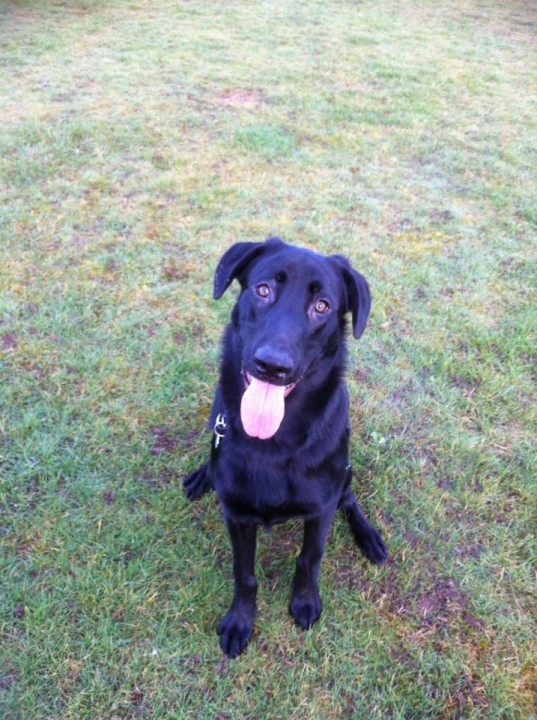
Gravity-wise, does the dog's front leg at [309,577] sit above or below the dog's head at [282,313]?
below

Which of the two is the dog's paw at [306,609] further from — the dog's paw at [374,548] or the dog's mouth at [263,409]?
the dog's mouth at [263,409]

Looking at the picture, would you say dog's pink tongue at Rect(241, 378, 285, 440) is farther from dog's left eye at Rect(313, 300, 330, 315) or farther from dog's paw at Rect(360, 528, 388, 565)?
dog's paw at Rect(360, 528, 388, 565)

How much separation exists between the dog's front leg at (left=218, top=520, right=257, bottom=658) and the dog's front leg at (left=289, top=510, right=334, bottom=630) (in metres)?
0.20

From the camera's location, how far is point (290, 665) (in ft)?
7.18

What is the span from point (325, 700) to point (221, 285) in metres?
1.74

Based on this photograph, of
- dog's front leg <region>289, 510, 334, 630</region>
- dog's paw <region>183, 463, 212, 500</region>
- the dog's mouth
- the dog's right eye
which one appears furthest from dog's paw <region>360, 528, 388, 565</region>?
the dog's right eye

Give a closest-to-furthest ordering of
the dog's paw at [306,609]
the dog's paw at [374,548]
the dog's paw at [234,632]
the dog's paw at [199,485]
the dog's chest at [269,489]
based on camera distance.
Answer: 1. the dog's chest at [269,489]
2. the dog's paw at [234,632]
3. the dog's paw at [306,609]
4. the dog's paw at [374,548]
5. the dog's paw at [199,485]

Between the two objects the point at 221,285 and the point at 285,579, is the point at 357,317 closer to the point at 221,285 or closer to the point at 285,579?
the point at 221,285

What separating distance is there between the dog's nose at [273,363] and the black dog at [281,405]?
4 centimetres

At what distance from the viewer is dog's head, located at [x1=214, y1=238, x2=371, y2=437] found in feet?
5.90

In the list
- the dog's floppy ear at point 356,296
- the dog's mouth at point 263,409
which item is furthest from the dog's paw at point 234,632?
the dog's floppy ear at point 356,296

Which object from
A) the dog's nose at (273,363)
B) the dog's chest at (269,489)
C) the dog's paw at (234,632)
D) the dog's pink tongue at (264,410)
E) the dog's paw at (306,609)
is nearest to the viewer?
the dog's nose at (273,363)

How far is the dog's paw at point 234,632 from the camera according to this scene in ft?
7.21

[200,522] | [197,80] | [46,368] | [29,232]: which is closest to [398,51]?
[197,80]
